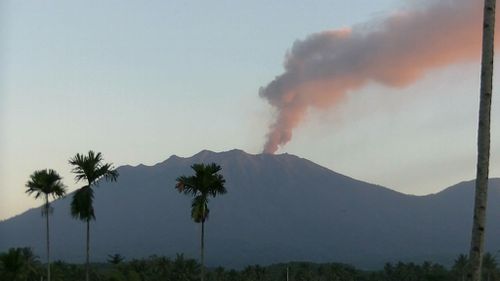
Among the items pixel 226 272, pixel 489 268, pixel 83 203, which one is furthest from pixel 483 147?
pixel 489 268

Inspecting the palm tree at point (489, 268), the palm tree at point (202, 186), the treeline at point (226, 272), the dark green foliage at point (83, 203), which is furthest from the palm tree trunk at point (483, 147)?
the palm tree at point (489, 268)

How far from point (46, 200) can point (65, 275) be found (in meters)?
60.1

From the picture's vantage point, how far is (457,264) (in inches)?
5202

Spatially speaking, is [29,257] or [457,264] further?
[457,264]

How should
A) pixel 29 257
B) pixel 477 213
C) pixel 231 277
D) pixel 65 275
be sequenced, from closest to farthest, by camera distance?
pixel 477 213 < pixel 29 257 < pixel 65 275 < pixel 231 277

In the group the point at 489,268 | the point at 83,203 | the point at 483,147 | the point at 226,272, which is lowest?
the point at 226,272

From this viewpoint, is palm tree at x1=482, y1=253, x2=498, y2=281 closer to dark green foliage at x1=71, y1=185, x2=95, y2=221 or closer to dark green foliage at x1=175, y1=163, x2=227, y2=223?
dark green foliage at x1=175, y1=163, x2=227, y2=223

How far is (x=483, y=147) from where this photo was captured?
33.7 ft

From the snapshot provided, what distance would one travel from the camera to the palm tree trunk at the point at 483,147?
9977 mm

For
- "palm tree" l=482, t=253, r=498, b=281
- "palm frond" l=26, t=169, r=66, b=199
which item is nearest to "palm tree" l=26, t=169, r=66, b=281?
"palm frond" l=26, t=169, r=66, b=199

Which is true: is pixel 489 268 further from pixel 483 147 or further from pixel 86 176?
pixel 483 147

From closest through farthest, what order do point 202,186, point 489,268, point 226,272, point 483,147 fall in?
point 483,147, point 202,186, point 489,268, point 226,272

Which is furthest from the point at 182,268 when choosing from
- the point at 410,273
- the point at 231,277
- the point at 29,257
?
the point at 410,273

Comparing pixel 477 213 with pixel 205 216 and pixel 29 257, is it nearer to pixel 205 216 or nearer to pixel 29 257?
pixel 205 216
